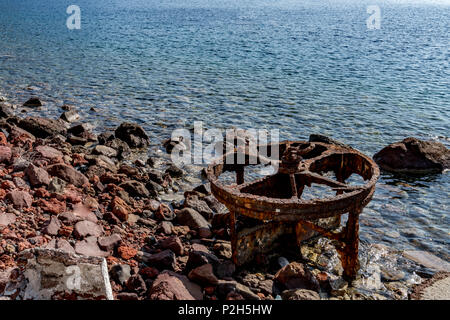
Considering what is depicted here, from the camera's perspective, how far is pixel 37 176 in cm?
705

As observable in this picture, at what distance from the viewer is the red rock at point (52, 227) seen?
229 inches

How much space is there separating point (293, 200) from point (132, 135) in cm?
725

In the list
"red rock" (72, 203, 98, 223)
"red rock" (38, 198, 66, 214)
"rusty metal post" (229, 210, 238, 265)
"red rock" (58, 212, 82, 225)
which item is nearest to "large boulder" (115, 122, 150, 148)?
"red rock" (72, 203, 98, 223)

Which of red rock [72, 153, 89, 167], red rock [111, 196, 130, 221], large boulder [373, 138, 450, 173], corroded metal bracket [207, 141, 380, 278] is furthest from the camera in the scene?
large boulder [373, 138, 450, 173]

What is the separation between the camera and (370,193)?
5.92 m

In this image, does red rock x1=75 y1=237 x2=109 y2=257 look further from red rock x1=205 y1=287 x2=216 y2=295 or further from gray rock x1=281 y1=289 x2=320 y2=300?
gray rock x1=281 y1=289 x2=320 y2=300

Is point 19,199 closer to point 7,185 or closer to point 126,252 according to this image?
point 7,185

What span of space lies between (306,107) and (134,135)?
699 centimetres

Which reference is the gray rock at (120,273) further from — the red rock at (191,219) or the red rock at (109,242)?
the red rock at (191,219)

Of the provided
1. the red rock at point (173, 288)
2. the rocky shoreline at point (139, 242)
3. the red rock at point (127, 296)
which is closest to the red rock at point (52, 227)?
the rocky shoreline at point (139, 242)

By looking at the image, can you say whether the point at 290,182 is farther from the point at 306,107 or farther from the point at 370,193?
the point at 306,107

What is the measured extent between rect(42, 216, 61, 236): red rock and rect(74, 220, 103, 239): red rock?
251 mm

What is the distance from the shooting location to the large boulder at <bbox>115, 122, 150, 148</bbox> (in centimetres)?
1155

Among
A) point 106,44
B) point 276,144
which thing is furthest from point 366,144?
point 106,44
